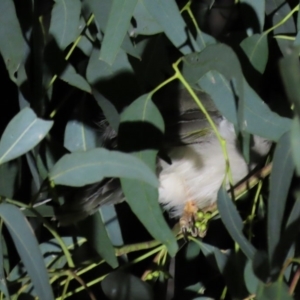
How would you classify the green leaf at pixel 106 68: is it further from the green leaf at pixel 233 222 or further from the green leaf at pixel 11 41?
the green leaf at pixel 233 222

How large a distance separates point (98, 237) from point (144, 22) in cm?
37

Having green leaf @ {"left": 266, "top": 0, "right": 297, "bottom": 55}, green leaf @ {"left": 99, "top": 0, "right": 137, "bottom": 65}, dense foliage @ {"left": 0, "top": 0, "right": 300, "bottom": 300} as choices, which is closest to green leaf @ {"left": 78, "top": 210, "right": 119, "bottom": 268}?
dense foliage @ {"left": 0, "top": 0, "right": 300, "bottom": 300}

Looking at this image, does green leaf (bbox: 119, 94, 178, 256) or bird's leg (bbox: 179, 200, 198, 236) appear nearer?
green leaf (bbox: 119, 94, 178, 256)

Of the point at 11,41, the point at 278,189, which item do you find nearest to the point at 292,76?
the point at 278,189

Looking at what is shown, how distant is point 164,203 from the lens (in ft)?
5.54

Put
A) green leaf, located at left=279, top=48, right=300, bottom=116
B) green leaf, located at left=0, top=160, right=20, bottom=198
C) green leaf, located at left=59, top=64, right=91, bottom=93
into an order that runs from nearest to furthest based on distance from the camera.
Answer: green leaf, located at left=279, top=48, right=300, bottom=116 → green leaf, located at left=59, top=64, right=91, bottom=93 → green leaf, located at left=0, top=160, right=20, bottom=198

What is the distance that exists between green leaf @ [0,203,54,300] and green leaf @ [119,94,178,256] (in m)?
0.14

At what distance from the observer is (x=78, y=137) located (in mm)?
1185

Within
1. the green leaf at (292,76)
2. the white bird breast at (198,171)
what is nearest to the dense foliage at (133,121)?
the green leaf at (292,76)

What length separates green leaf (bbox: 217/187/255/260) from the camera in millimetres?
848

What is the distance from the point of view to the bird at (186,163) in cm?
129

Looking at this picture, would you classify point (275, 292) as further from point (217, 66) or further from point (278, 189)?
point (217, 66)

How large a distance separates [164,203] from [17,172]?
55 cm

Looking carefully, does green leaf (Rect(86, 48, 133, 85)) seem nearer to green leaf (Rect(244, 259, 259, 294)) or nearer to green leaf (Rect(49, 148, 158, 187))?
green leaf (Rect(49, 148, 158, 187))
